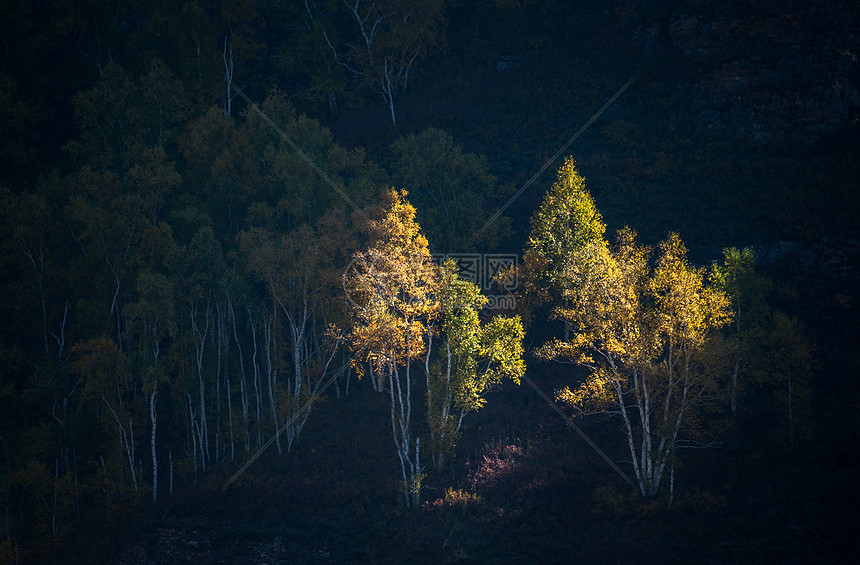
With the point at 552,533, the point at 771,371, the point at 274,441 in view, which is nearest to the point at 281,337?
the point at 274,441

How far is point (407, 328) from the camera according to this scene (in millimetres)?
30797

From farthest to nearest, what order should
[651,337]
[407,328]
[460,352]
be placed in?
[460,352] → [407,328] → [651,337]

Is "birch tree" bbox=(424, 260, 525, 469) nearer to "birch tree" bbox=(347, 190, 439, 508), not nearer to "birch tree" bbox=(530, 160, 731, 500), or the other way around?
"birch tree" bbox=(347, 190, 439, 508)

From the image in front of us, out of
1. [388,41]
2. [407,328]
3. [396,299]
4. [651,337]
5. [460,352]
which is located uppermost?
[388,41]

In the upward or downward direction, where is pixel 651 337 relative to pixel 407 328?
downward

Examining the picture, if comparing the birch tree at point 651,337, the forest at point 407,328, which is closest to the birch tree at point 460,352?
the forest at point 407,328

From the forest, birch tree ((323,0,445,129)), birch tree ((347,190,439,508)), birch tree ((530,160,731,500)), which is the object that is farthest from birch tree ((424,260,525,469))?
birch tree ((323,0,445,129))

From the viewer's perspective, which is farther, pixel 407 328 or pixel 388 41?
pixel 388 41

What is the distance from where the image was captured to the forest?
2870 centimetres

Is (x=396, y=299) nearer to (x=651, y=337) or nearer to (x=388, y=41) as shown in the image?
(x=651, y=337)

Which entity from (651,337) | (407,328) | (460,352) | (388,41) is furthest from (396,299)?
(388,41)

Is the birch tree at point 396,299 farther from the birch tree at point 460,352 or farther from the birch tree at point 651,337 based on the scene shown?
the birch tree at point 651,337

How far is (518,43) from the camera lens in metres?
72.6

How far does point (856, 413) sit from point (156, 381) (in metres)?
38.1
